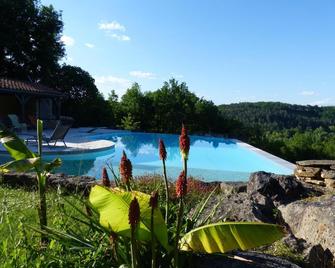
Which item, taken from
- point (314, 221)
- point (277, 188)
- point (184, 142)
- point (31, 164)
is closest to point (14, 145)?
point (31, 164)

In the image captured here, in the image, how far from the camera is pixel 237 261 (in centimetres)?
269

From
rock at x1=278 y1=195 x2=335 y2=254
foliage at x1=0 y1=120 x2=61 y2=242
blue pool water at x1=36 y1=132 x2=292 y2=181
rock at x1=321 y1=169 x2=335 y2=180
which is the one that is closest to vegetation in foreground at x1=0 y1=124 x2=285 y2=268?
foliage at x1=0 y1=120 x2=61 y2=242

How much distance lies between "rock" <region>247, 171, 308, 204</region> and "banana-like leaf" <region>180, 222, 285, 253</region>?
3.44 metres

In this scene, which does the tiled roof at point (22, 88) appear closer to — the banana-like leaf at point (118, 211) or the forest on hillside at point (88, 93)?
the forest on hillside at point (88, 93)

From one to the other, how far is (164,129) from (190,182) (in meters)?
18.9

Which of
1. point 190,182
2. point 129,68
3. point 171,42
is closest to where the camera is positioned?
point 190,182

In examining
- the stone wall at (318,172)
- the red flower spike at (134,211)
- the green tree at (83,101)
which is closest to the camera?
the red flower spike at (134,211)

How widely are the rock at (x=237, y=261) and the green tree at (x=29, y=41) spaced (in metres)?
25.1

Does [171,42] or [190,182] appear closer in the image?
[190,182]

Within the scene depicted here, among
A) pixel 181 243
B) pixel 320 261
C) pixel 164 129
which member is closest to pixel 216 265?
pixel 181 243

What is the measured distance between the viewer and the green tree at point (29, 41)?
85.3ft

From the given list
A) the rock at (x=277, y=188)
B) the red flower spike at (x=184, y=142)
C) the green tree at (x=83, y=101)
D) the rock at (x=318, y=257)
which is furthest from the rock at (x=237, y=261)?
the green tree at (x=83, y=101)

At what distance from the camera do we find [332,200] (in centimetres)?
407

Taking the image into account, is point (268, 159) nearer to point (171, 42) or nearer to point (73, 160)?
point (73, 160)
